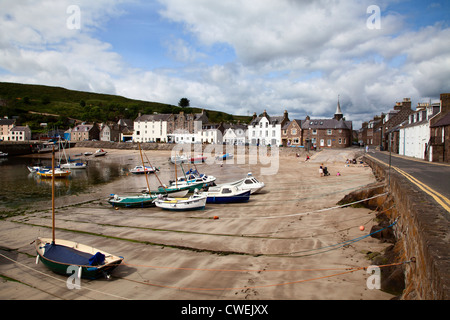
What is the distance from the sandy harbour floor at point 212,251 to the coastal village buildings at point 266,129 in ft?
186

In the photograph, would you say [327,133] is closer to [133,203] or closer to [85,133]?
[133,203]

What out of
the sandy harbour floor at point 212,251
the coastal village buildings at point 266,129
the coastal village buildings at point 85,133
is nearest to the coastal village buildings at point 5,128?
the coastal village buildings at point 85,133

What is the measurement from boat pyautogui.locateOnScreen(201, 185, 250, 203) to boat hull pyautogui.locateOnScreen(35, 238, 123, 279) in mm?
12447

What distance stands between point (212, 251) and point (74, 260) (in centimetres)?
587

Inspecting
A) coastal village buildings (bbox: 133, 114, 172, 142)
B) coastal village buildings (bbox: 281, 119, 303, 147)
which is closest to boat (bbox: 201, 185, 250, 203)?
coastal village buildings (bbox: 281, 119, 303, 147)

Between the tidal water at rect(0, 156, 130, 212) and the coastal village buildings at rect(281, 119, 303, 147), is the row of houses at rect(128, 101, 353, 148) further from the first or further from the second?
the tidal water at rect(0, 156, 130, 212)

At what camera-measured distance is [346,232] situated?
14000 mm

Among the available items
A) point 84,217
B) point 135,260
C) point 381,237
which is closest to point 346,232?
point 381,237

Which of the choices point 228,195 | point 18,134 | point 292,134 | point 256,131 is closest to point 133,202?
point 228,195

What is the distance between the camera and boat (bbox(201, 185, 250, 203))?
76.8 ft

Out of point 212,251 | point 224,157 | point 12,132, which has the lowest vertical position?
point 212,251

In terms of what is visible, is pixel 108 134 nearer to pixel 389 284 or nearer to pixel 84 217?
pixel 84 217

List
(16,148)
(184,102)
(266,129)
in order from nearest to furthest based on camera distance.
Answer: (266,129)
(16,148)
(184,102)

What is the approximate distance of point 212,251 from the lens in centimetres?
1275
